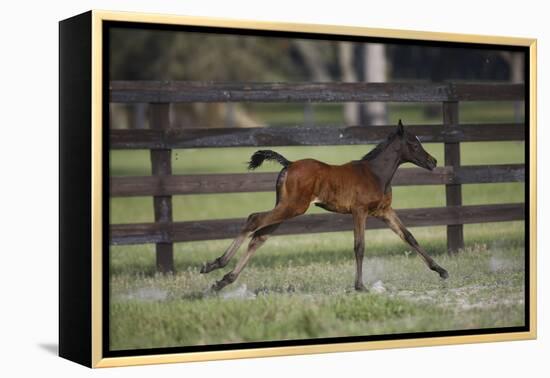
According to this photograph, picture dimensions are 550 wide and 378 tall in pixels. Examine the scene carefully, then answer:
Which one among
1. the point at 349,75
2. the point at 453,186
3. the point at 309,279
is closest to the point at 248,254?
the point at 309,279

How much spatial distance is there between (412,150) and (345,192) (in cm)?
59

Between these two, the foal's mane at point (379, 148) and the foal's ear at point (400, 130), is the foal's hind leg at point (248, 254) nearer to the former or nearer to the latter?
the foal's mane at point (379, 148)

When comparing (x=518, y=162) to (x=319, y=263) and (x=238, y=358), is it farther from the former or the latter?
(x=238, y=358)

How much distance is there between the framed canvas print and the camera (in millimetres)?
7852

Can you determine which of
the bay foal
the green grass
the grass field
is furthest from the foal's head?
the green grass

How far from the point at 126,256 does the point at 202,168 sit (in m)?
0.87

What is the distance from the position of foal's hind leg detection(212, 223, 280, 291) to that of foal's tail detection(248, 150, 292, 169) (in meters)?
0.39

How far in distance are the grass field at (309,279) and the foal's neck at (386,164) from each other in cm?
10

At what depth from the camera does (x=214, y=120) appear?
27.9ft

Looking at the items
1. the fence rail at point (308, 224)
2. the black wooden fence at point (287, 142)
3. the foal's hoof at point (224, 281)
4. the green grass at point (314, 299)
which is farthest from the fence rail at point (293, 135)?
the foal's hoof at point (224, 281)

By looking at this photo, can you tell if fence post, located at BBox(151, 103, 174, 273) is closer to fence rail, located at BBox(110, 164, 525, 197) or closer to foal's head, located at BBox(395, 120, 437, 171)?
fence rail, located at BBox(110, 164, 525, 197)

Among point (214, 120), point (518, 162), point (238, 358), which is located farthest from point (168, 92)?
point (518, 162)

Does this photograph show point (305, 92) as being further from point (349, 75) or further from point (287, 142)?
point (349, 75)

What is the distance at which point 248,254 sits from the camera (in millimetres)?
8414
